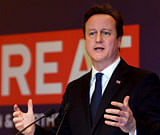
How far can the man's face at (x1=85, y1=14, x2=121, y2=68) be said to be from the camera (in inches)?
126

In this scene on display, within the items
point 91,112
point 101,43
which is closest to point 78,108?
point 91,112

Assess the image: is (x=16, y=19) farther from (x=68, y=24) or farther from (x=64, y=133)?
(x=64, y=133)

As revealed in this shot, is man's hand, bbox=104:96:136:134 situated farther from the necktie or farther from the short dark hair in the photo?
the short dark hair

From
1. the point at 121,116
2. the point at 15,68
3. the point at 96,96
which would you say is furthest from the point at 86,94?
the point at 15,68

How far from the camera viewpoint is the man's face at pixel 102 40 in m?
3.20

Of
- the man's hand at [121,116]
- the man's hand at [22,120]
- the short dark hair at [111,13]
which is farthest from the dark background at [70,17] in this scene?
the man's hand at [121,116]

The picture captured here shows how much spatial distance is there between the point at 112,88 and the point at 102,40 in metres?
0.39

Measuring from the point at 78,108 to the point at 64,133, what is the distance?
22cm

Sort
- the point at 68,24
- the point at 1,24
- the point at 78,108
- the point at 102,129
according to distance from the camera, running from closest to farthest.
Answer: the point at 102,129, the point at 78,108, the point at 68,24, the point at 1,24

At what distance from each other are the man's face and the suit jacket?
12cm

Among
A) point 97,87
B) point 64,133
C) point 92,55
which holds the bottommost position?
point 64,133

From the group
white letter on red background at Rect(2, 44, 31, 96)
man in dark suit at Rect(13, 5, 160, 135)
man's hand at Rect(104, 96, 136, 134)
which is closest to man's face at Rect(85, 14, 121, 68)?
man in dark suit at Rect(13, 5, 160, 135)

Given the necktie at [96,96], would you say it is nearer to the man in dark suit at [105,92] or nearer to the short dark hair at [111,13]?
the man in dark suit at [105,92]

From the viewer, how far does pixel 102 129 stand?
9.49ft
